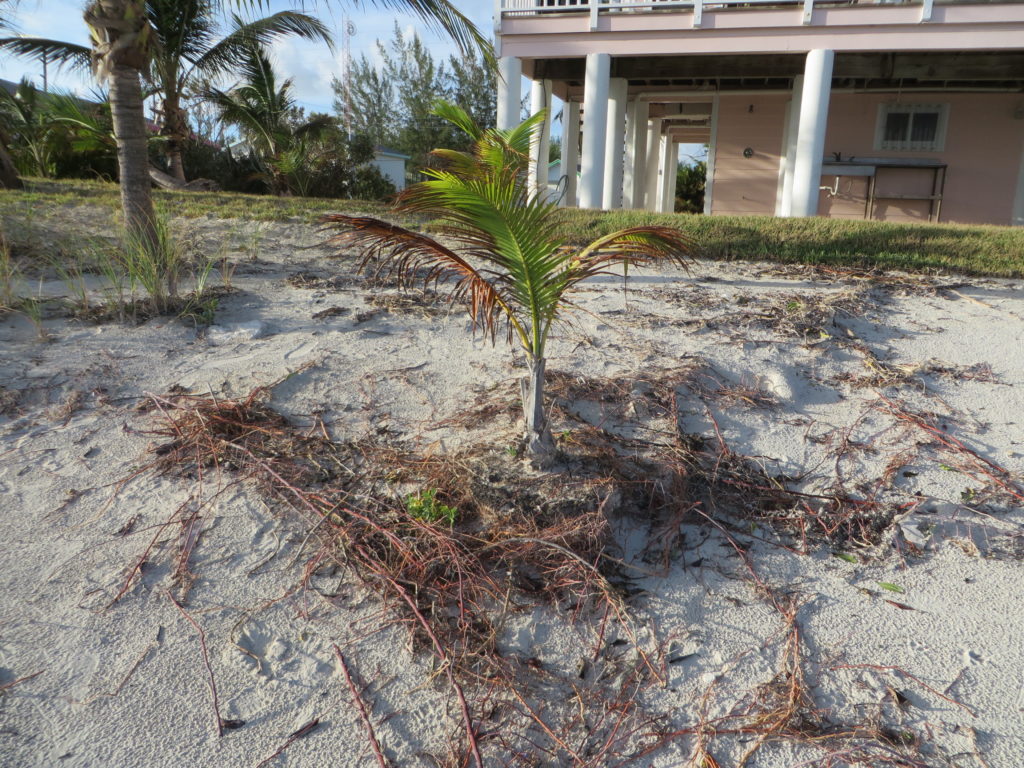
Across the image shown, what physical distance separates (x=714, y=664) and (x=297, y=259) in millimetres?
5529

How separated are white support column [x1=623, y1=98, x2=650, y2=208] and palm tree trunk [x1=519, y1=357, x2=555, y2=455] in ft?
36.8

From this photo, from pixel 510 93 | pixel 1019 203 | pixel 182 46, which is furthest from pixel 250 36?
pixel 1019 203

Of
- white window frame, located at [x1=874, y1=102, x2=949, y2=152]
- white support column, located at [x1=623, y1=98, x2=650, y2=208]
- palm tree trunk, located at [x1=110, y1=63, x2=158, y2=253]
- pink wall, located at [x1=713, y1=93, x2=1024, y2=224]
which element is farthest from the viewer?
white support column, located at [x1=623, y1=98, x2=650, y2=208]

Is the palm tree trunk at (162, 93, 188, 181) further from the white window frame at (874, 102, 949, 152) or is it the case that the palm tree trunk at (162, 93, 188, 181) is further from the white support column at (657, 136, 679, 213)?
the white window frame at (874, 102, 949, 152)

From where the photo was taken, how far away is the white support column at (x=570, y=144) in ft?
41.9

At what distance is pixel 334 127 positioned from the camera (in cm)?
1495

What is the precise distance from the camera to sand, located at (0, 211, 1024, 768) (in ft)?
7.21

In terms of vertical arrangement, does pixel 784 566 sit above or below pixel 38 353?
below

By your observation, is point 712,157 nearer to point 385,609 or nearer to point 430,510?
point 430,510

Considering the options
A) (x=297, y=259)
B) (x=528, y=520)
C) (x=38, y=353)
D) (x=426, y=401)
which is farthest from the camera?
(x=297, y=259)

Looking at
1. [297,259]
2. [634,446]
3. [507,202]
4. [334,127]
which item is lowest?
[634,446]

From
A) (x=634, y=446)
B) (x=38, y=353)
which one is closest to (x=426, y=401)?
(x=634, y=446)

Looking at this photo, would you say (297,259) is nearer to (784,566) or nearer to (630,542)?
(630,542)

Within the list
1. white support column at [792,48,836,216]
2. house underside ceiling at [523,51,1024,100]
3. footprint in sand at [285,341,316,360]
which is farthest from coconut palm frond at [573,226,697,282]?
house underside ceiling at [523,51,1024,100]
